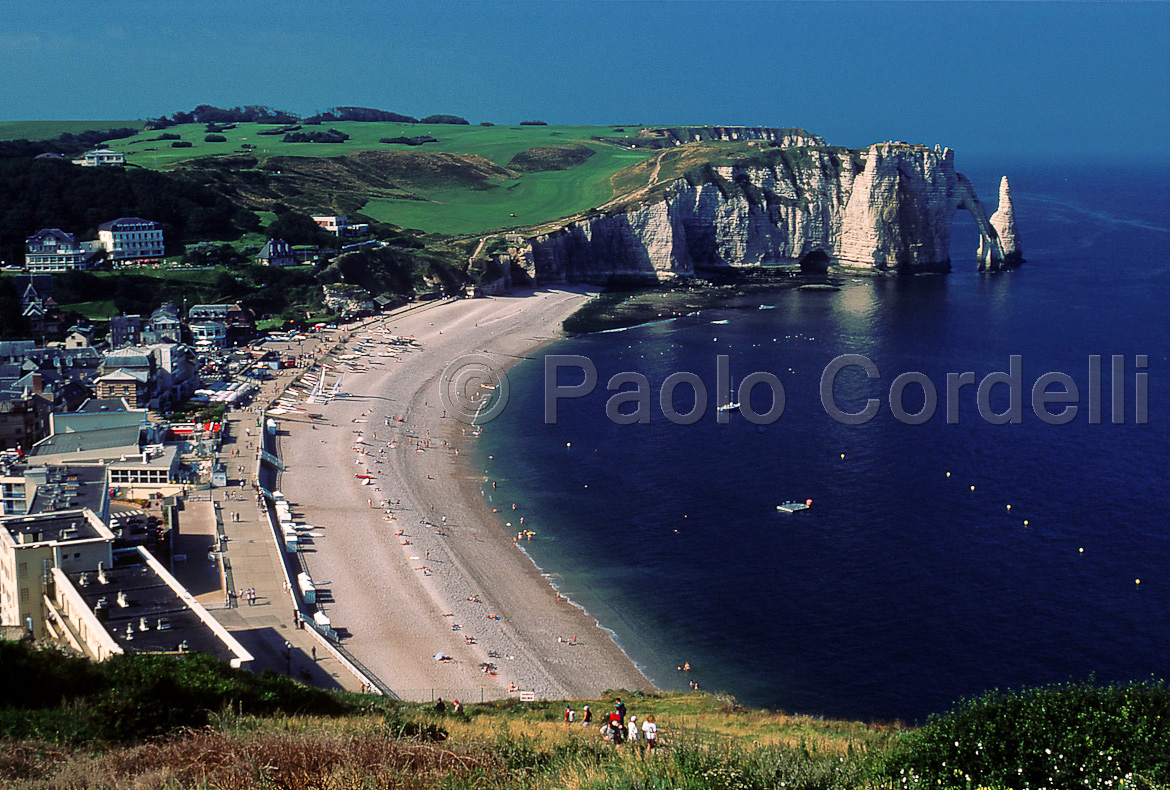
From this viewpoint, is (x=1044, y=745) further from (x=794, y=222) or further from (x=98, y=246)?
(x=794, y=222)

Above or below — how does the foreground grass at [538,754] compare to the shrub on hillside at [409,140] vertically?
below

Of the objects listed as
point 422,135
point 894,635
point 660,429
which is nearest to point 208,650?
point 894,635

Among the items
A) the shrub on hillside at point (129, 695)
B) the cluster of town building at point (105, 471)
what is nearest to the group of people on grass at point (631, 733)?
the shrub on hillside at point (129, 695)

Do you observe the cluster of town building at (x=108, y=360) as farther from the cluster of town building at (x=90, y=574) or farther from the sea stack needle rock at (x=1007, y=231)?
the sea stack needle rock at (x=1007, y=231)

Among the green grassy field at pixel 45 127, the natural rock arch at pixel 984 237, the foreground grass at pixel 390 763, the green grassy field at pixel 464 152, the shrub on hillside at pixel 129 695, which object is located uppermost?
the green grassy field at pixel 45 127

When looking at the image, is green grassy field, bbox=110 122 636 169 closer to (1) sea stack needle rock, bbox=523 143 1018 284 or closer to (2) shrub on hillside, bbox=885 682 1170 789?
(1) sea stack needle rock, bbox=523 143 1018 284

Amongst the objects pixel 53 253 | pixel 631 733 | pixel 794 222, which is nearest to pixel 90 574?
pixel 631 733
